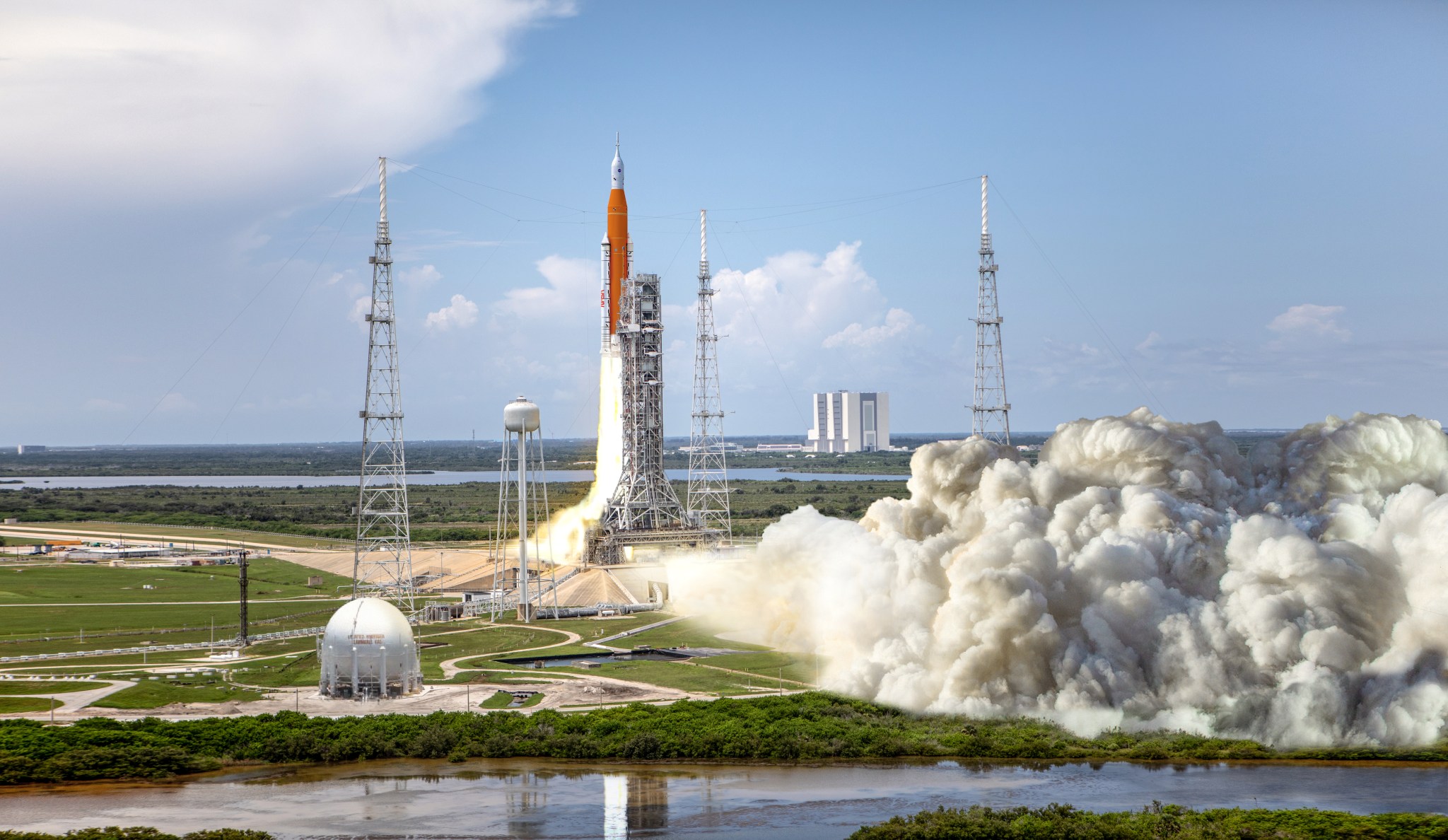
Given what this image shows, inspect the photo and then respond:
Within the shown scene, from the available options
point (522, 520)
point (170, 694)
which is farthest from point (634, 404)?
point (170, 694)

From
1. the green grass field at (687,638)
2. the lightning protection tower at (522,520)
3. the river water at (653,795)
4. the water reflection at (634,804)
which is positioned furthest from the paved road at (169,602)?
the water reflection at (634,804)

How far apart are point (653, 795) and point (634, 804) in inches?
39.5

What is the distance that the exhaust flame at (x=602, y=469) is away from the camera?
8188 centimetres

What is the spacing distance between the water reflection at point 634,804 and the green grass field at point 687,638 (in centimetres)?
2001

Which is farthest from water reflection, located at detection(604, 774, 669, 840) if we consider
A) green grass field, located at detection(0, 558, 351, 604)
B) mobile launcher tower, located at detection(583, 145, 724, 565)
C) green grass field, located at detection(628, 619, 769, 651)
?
green grass field, located at detection(0, 558, 351, 604)

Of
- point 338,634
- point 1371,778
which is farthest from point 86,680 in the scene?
point 1371,778

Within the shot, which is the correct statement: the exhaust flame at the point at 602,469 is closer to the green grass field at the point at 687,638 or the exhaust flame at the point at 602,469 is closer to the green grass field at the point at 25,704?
the green grass field at the point at 687,638

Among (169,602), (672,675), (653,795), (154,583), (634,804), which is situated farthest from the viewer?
(154,583)

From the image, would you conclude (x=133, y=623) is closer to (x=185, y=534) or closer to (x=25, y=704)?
(x=25, y=704)

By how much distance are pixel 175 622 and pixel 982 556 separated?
44034mm

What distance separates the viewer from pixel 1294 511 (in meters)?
53.0

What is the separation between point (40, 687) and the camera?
52.2 meters

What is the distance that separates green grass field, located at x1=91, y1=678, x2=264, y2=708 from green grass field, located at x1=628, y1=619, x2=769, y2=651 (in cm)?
1786

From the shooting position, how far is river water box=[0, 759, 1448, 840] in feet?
120
